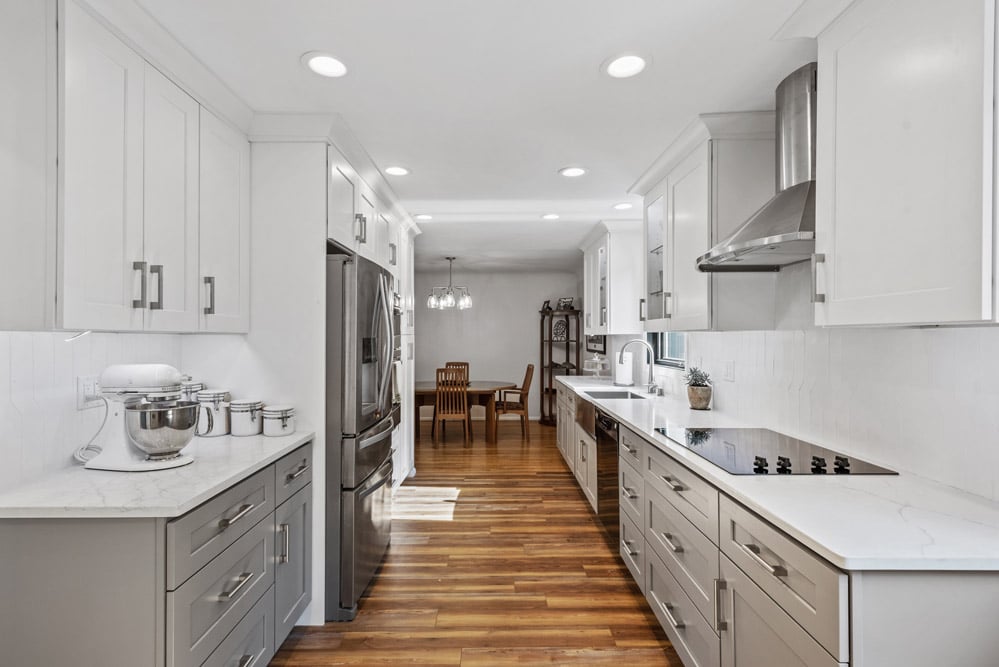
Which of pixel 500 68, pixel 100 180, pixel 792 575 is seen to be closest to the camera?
pixel 792 575

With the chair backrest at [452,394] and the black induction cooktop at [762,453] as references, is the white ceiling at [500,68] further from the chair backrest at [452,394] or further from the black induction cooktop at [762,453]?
the chair backrest at [452,394]

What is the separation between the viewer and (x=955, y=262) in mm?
1187

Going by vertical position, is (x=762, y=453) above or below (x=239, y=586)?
above

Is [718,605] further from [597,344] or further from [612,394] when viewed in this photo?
[597,344]

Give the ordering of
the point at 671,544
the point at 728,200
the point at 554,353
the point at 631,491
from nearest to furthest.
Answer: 1. the point at 671,544
2. the point at 728,200
3. the point at 631,491
4. the point at 554,353

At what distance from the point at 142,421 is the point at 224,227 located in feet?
3.06

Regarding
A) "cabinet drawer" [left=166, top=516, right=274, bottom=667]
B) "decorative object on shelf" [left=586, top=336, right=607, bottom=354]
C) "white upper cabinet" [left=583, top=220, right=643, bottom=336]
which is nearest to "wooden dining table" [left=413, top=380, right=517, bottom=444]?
"decorative object on shelf" [left=586, top=336, right=607, bottom=354]

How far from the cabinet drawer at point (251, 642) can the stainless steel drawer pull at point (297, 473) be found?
16.1 inches

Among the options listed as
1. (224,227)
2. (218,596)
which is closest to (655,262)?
(224,227)

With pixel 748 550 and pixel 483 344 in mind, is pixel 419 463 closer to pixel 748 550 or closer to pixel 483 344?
pixel 483 344

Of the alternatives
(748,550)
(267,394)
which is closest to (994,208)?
(748,550)

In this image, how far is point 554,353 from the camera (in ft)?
27.3

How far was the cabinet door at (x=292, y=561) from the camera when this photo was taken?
215 cm

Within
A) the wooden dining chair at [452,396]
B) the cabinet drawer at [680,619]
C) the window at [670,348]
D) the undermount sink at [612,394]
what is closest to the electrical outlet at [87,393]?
the cabinet drawer at [680,619]
